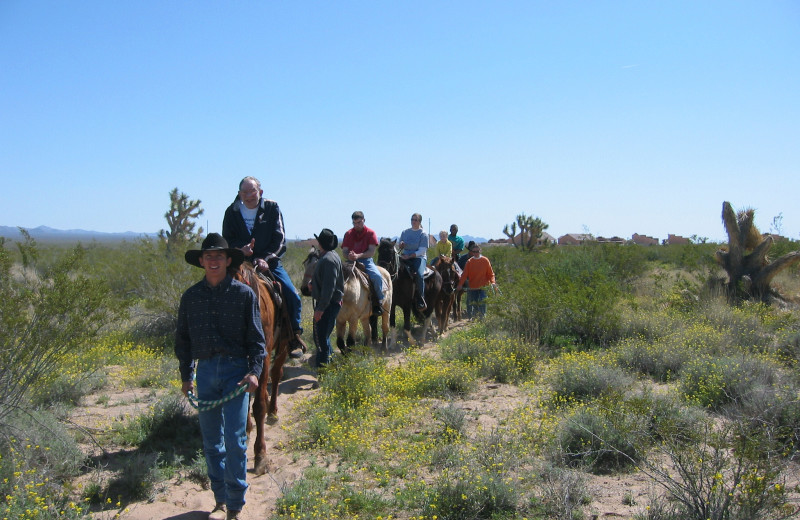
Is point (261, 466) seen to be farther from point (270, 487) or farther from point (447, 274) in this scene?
point (447, 274)

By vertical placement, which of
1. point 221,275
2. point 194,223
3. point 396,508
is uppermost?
point 194,223

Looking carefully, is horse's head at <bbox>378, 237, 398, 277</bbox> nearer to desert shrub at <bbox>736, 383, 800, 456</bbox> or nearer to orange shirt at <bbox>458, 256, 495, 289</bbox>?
orange shirt at <bbox>458, 256, 495, 289</bbox>

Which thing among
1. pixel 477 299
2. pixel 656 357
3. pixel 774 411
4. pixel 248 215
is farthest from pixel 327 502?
pixel 477 299

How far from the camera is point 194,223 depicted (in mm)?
18875

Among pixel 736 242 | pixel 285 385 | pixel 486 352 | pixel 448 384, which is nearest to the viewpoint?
pixel 448 384

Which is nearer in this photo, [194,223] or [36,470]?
[36,470]

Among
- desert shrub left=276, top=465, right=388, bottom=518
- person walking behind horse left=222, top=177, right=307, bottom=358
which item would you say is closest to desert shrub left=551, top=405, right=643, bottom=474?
desert shrub left=276, top=465, right=388, bottom=518

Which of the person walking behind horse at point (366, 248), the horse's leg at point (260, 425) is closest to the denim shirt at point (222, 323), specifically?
the horse's leg at point (260, 425)

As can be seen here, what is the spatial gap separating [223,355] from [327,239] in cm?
373

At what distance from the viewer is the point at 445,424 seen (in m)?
5.82

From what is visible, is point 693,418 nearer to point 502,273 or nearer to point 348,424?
point 348,424

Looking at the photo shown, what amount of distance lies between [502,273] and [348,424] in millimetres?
13445

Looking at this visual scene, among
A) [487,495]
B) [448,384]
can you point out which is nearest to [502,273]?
[448,384]

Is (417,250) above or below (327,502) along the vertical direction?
above
